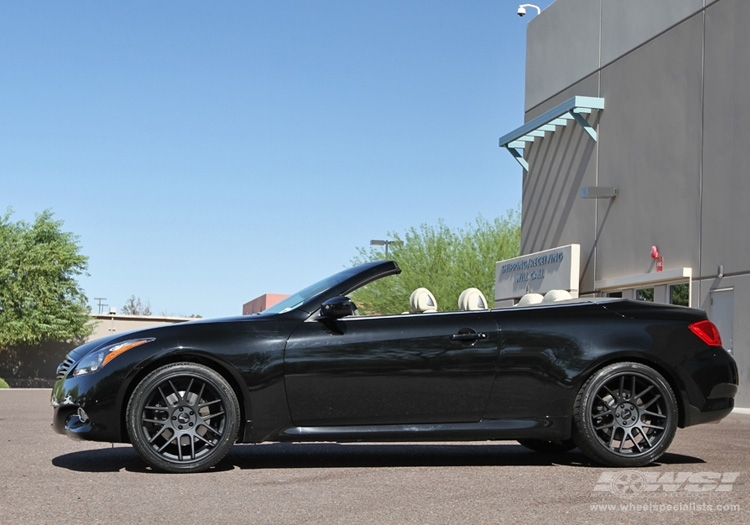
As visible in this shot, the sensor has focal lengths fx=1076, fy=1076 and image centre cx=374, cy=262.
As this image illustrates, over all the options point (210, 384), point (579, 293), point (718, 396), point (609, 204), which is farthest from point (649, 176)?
point (210, 384)

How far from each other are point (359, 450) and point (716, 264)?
1550cm

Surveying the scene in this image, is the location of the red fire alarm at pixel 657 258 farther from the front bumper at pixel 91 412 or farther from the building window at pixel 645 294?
the front bumper at pixel 91 412

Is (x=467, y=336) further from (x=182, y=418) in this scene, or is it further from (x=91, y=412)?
(x=91, y=412)

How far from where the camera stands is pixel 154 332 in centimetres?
687

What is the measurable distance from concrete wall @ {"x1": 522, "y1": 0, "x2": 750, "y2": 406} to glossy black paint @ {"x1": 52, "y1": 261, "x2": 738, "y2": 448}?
1473 centimetres

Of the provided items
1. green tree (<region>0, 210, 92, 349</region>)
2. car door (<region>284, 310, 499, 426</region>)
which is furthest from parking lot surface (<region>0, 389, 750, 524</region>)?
green tree (<region>0, 210, 92, 349</region>)

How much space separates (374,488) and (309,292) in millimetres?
1739

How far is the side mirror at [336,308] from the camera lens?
6.92 meters

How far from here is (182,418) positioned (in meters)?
6.74

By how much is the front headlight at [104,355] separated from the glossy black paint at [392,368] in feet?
0.16

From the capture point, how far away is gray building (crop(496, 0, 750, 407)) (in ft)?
71.1

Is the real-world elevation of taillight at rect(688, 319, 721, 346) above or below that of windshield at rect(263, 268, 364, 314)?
below

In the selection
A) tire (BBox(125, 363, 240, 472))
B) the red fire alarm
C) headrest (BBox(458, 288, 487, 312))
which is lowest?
tire (BBox(125, 363, 240, 472))

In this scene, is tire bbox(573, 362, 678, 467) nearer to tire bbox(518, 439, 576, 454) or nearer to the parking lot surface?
the parking lot surface
